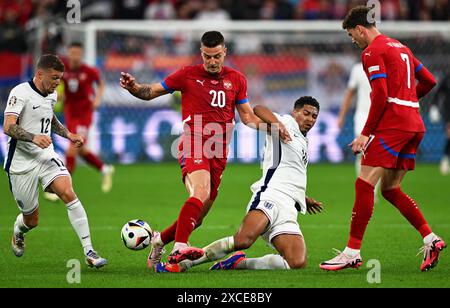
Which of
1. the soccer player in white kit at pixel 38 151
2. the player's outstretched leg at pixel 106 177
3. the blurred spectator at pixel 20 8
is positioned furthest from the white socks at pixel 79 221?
the blurred spectator at pixel 20 8

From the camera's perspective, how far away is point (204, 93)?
854cm

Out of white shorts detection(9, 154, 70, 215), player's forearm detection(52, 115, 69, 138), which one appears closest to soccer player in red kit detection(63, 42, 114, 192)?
player's forearm detection(52, 115, 69, 138)

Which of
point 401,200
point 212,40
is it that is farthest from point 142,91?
point 401,200

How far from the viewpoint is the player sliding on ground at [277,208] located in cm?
823

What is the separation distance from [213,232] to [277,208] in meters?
2.75

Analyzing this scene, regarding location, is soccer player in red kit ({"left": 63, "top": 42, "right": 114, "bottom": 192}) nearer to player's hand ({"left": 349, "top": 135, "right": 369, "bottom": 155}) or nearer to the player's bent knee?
the player's bent knee

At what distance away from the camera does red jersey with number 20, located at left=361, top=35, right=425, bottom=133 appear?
805cm

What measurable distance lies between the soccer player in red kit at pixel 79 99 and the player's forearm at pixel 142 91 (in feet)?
22.7

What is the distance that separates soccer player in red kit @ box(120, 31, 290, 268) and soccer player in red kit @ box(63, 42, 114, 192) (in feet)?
22.7

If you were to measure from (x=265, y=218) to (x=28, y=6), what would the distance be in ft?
54.0

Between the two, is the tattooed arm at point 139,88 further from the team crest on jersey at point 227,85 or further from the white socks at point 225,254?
the white socks at point 225,254

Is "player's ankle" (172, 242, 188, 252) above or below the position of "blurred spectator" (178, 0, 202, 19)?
below

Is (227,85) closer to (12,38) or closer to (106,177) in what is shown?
(106,177)
